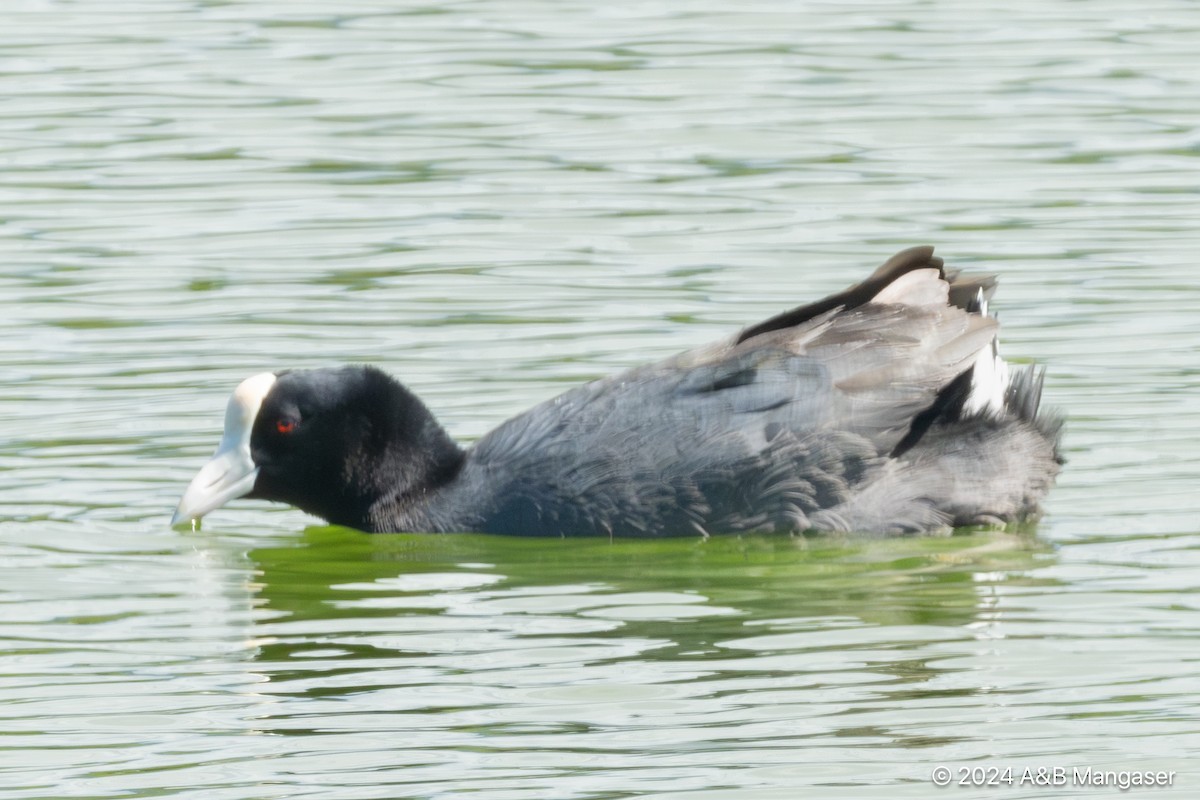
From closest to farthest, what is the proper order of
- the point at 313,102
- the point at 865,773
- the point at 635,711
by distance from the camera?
the point at 865,773
the point at 635,711
the point at 313,102

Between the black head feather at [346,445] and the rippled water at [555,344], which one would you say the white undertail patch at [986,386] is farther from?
the black head feather at [346,445]

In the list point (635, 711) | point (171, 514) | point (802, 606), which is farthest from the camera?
point (171, 514)

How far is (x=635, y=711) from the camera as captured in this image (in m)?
6.41

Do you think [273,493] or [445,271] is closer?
[273,493]

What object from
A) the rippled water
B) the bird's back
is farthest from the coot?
the rippled water

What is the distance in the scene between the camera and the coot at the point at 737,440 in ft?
27.3

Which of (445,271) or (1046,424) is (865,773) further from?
(445,271)

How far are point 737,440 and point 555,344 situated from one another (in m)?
2.48

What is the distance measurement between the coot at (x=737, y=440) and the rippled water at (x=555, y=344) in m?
0.13

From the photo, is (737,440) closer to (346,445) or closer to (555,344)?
(346,445)

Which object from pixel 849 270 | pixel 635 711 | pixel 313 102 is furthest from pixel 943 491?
pixel 313 102

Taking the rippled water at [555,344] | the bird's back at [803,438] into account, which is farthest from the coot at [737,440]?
the rippled water at [555,344]

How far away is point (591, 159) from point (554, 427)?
5.50m

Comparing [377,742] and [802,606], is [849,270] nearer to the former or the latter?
[802,606]
